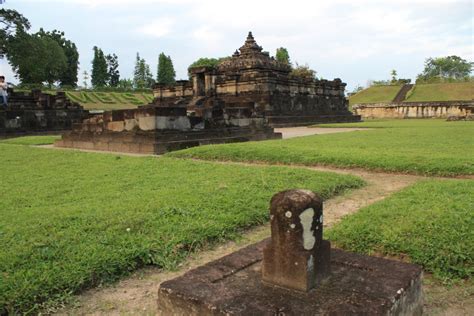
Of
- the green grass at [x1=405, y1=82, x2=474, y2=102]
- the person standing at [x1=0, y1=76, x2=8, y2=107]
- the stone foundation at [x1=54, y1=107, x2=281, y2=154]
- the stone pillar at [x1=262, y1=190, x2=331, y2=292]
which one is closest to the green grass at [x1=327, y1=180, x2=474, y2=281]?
the stone pillar at [x1=262, y1=190, x2=331, y2=292]

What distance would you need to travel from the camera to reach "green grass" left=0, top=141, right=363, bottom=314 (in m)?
2.65

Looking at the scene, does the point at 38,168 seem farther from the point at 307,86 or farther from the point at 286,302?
the point at 307,86

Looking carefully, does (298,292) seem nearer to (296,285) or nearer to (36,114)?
(296,285)

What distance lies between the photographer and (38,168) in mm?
7324

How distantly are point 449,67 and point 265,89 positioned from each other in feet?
268

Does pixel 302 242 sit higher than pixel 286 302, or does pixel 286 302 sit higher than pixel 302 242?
pixel 302 242

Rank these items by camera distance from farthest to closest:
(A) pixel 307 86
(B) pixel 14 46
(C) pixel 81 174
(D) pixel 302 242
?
(B) pixel 14 46 < (A) pixel 307 86 < (C) pixel 81 174 < (D) pixel 302 242

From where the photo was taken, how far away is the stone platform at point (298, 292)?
1.91 m

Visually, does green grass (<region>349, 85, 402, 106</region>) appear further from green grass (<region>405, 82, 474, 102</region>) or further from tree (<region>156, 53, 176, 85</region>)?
tree (<region>156, 53, 176, 85</region>)

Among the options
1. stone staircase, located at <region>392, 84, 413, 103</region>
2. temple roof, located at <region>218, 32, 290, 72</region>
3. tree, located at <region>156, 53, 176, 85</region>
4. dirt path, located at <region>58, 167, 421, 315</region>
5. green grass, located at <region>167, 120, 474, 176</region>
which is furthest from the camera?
tree, located at <region>156, 53, 176, 85</region>

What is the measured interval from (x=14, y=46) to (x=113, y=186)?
32.0 meters

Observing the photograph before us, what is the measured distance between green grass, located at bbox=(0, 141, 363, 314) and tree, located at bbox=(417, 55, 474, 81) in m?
89.7

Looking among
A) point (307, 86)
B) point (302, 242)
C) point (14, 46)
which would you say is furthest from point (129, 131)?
point (14, 46)

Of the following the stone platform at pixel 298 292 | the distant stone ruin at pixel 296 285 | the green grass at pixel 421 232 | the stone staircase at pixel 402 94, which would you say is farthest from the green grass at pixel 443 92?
the distant stone ruin at pixel 296 285
